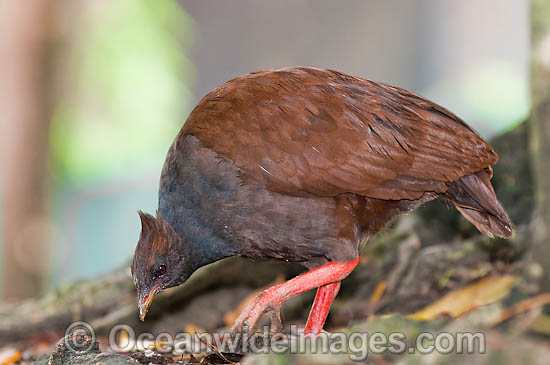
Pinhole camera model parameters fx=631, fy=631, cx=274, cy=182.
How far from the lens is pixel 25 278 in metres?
8.45

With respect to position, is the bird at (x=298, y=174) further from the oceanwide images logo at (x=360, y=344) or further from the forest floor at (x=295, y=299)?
the forest floor at (x=295, y=299)

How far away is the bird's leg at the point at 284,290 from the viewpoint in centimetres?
344

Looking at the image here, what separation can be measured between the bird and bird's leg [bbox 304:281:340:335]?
356 mm

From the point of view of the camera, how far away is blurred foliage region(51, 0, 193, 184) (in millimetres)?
9727

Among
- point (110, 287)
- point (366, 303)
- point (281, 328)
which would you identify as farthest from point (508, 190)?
point (110, 287)

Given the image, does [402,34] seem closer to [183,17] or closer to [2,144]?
[183,17]

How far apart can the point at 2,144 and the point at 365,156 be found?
5.90 metres

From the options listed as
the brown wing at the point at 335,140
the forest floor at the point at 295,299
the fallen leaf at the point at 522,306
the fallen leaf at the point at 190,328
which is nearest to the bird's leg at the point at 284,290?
the forest floor at the point at 295,299

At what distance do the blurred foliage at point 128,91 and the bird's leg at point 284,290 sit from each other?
22.1 ft

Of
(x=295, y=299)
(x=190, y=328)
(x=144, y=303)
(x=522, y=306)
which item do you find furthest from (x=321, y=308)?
(x=190, y=328)

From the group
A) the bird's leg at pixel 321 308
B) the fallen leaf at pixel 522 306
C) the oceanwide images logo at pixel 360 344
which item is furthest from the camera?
the bird's leg at pixel 321 308

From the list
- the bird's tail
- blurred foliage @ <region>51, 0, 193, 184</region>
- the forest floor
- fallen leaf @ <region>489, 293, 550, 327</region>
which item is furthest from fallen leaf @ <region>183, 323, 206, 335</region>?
blurred foliage @ <region>51, 0, 193, 184</region>

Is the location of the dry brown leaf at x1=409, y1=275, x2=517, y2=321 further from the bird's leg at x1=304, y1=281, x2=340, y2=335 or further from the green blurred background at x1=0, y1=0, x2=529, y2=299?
the green blurred background at x1=0, y1=0, x2=529, y2=299

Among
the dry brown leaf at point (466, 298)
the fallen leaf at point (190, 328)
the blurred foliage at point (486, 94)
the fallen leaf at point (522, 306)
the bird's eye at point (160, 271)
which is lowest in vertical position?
the dry brown leaf at point (466, 298)
